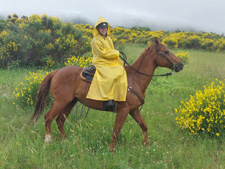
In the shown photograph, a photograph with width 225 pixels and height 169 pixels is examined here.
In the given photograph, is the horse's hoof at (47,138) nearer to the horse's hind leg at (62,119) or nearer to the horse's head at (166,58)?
the horse's hind leg at (62,119)

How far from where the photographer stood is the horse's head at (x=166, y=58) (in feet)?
11.8

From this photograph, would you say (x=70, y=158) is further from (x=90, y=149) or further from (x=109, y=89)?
(x=109, y=89)

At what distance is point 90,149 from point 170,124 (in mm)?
2190

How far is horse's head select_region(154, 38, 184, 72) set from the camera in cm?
361

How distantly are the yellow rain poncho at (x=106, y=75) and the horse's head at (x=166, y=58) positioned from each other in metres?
0.71

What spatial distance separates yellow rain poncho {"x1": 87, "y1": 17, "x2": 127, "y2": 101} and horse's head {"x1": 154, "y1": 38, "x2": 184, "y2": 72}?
71cm

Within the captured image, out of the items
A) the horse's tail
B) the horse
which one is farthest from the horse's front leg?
the horse's tail

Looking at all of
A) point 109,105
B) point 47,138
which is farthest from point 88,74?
point 47,138

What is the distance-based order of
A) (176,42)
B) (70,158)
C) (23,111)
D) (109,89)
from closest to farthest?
(70,158)
(109,89)
(23,111)
(176,42)

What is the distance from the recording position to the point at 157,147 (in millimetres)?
3775

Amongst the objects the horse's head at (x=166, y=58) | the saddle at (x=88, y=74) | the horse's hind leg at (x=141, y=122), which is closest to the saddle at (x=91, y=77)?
the saddle at (x=88, y=74)

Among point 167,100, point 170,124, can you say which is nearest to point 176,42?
point 167,100

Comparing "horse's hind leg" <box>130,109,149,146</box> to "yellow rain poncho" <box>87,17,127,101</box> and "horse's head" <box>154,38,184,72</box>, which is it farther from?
"horse's head" <box>154,38,184,72</box>

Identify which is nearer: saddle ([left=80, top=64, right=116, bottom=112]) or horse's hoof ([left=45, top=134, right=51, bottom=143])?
saddle ([left=80, top=64, right=116, bottom=112])
